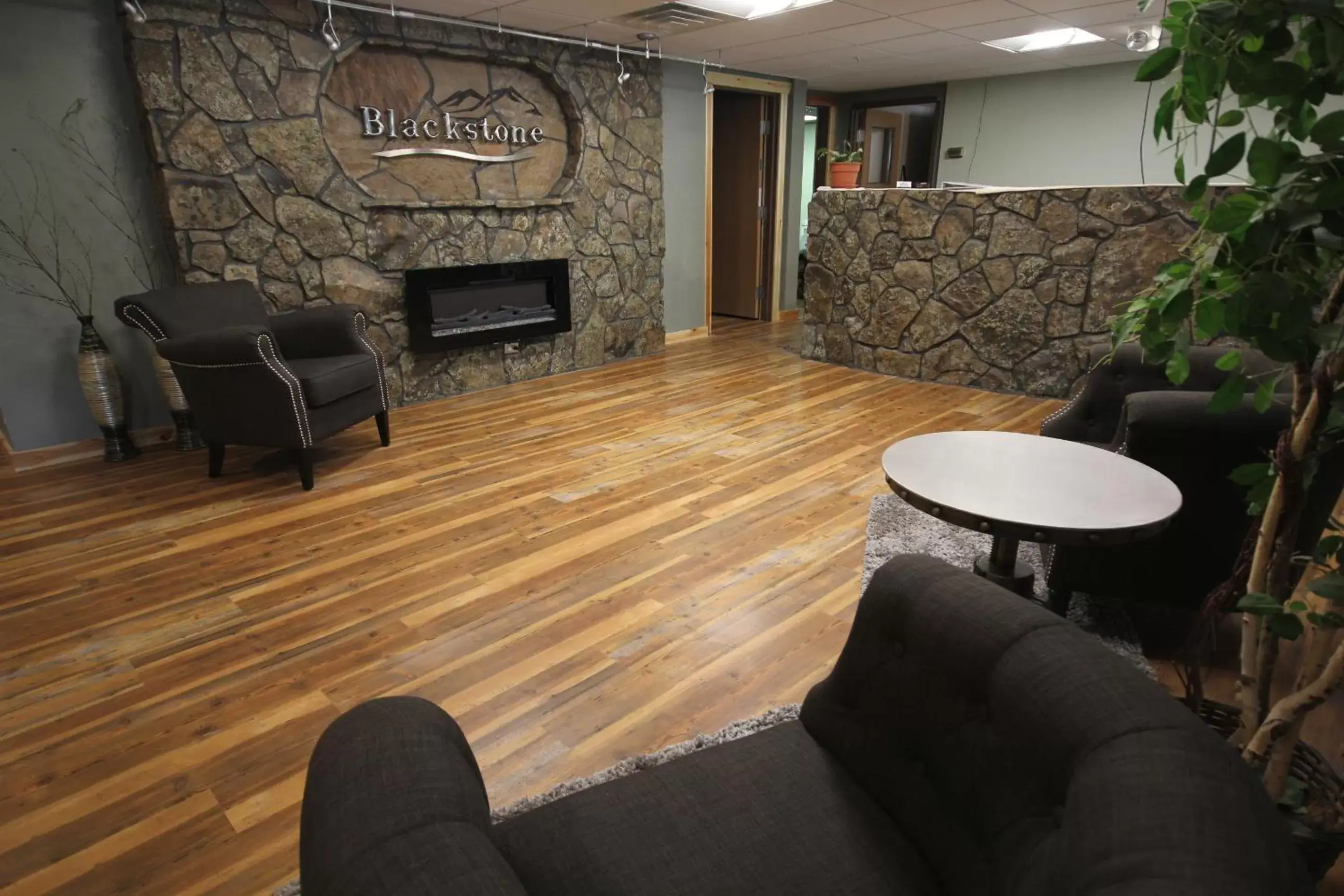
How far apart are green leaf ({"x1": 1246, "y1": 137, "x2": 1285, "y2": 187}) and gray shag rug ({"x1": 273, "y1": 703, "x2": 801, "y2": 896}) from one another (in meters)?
1.16

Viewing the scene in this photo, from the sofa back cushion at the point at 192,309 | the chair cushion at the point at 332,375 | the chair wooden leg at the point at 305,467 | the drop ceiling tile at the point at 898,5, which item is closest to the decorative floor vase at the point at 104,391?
the sofa back cushion at the point at 192,309

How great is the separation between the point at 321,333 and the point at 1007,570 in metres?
3.35

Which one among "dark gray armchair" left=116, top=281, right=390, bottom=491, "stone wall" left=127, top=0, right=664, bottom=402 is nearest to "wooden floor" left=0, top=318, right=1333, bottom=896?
"dark gray armchair" left=116, top=281, right=390, bottom=491

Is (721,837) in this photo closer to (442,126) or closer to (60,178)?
(60,178)

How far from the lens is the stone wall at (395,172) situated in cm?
376

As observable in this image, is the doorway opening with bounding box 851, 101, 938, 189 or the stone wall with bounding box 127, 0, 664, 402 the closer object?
the stone wall with bounding box 127, 0, 664, 402

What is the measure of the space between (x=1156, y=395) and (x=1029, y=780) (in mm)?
1554

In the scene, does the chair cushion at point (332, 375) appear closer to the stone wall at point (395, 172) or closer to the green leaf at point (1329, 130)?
the stone wall at point (395, 172)

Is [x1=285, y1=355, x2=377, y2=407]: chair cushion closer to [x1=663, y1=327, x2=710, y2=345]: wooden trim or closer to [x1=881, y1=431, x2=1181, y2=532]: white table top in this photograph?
[x1=881, y1=431, x2=1181, y2=532]: white table top

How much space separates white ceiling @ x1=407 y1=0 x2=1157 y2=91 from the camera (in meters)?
4.22

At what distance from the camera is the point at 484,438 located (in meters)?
4.08

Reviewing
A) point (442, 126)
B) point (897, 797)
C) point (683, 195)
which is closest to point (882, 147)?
point (683, 195)

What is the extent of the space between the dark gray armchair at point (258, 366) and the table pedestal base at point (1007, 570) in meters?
2.81

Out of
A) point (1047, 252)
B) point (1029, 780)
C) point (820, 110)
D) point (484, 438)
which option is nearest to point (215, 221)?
point (484, 438)
